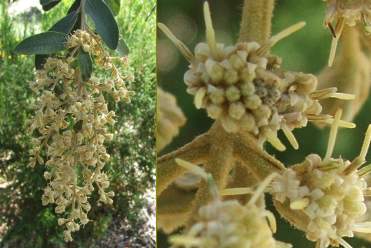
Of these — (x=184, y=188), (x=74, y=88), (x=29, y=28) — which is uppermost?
(x=29, y=28)

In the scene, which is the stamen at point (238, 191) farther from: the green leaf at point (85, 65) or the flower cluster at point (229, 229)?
the green leaf at point (85, 65)

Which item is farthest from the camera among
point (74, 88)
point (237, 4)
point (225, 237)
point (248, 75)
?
point (74, 88)

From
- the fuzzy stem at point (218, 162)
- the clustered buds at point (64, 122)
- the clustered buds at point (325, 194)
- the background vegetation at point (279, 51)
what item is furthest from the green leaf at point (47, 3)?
the clustered buds at point (325, 194)

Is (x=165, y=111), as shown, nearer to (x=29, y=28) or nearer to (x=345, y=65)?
(x=345, y=65)

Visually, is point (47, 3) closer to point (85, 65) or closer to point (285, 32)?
point (85, 65)

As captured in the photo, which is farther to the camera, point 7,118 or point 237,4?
point 7,118

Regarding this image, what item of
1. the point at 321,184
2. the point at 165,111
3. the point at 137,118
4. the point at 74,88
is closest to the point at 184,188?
the point at 165,111

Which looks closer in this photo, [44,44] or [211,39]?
[211,39]

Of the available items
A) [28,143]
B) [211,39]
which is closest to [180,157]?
[211,39]

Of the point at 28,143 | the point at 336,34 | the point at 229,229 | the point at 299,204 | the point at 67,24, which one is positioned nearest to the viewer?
the point at 229,229
